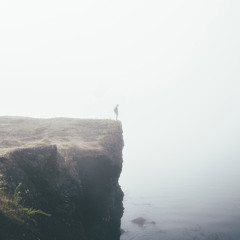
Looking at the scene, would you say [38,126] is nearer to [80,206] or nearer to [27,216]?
[80,206]

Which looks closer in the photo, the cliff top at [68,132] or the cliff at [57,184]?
the cliff at [57,184]

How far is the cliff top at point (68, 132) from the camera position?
17188mm

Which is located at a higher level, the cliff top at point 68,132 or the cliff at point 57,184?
the cliff top at point 68,132

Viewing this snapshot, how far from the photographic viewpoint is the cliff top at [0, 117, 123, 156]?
56.4ft

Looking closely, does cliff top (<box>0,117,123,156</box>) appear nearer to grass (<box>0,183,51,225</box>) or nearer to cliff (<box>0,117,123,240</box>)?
cliff (<box>0,117,123,240</box>)

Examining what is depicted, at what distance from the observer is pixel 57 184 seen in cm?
1137

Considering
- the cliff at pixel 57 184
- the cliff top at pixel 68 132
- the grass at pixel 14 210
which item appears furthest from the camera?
the cliff top at pixel 68 132

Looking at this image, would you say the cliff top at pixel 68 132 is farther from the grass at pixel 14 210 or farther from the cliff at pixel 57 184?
the grass at pixel 14 210

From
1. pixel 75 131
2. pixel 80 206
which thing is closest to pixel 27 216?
pixel 80 206

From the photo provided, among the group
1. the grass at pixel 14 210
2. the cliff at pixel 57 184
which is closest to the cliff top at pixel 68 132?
the cliff at pixel 57 184

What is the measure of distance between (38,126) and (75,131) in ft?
13.9

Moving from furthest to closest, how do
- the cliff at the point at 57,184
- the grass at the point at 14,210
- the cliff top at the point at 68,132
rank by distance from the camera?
the cliff top at the point at 68,132 → the cliff at the point at 57,184 → the grass at the point at 14,210

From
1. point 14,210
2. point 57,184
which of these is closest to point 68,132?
point 57,184

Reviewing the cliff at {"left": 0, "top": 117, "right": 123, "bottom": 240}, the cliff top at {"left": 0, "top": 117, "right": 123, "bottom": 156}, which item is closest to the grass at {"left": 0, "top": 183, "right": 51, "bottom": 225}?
the cliff at {"left": 0, "top": 117, "right": 123, "bottom": 240}
